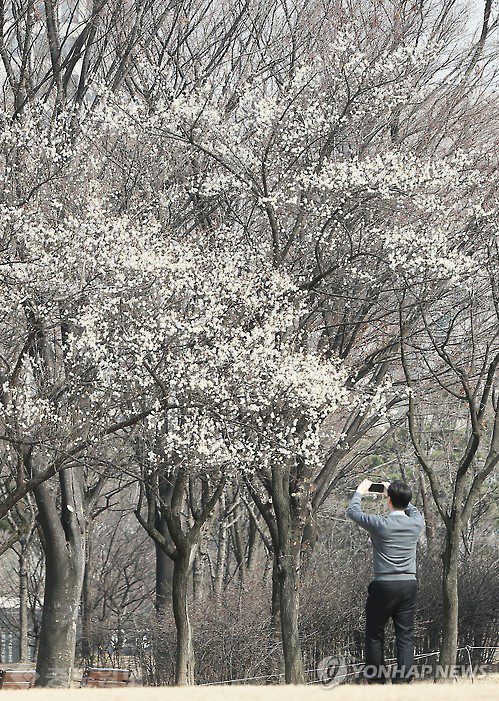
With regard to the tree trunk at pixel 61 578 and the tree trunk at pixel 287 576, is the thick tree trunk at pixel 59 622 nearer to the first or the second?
the tree trunk at pixel 61 578

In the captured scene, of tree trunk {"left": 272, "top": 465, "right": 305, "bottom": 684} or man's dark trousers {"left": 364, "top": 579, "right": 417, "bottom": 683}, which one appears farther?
tree trunk {"left": 272, "top": 465, "right": 305, "bottom": 684}

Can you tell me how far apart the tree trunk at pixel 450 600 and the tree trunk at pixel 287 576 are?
1874 mm

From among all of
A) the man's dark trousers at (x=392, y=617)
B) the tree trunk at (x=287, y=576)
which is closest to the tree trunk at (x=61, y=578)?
the tree trunk at (x=287, y=576)

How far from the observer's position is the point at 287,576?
1252 cm

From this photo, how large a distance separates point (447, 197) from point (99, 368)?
5654 mm

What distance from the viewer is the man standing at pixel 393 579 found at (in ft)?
19.9

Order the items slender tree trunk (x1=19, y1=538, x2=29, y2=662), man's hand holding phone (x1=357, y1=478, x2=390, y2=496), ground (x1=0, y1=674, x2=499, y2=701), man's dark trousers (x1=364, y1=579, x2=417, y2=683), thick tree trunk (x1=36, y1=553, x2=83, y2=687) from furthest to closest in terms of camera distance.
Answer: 1. slender tree trunk (x1=19, y1=538, x2=29, y2=662)
2. thick tree trunk (x1=36, y1=553, x2=83, y2=687)
3. man's hand holding phone (x1=357, y1=478, x2=390, y2=496)
4. ground (x1=0, y1=674, x2=499, y2=701)
5. man's dark trousers (x1=364, y1=579, x2=417, y2=683)

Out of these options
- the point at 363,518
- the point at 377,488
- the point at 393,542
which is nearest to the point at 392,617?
the point at 393,542

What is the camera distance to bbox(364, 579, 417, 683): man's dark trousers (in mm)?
6051

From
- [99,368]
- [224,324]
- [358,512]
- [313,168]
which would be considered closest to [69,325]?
[99,368]

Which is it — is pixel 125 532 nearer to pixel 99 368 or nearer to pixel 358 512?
pixel 99 368

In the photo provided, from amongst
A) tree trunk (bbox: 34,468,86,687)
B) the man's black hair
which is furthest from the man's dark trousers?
tree trunk (bbox: 34,468,86,687)

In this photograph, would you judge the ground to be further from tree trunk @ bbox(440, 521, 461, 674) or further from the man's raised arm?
tree trunk @ bbox(440, 521, 461, 674)

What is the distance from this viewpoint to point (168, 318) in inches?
441
